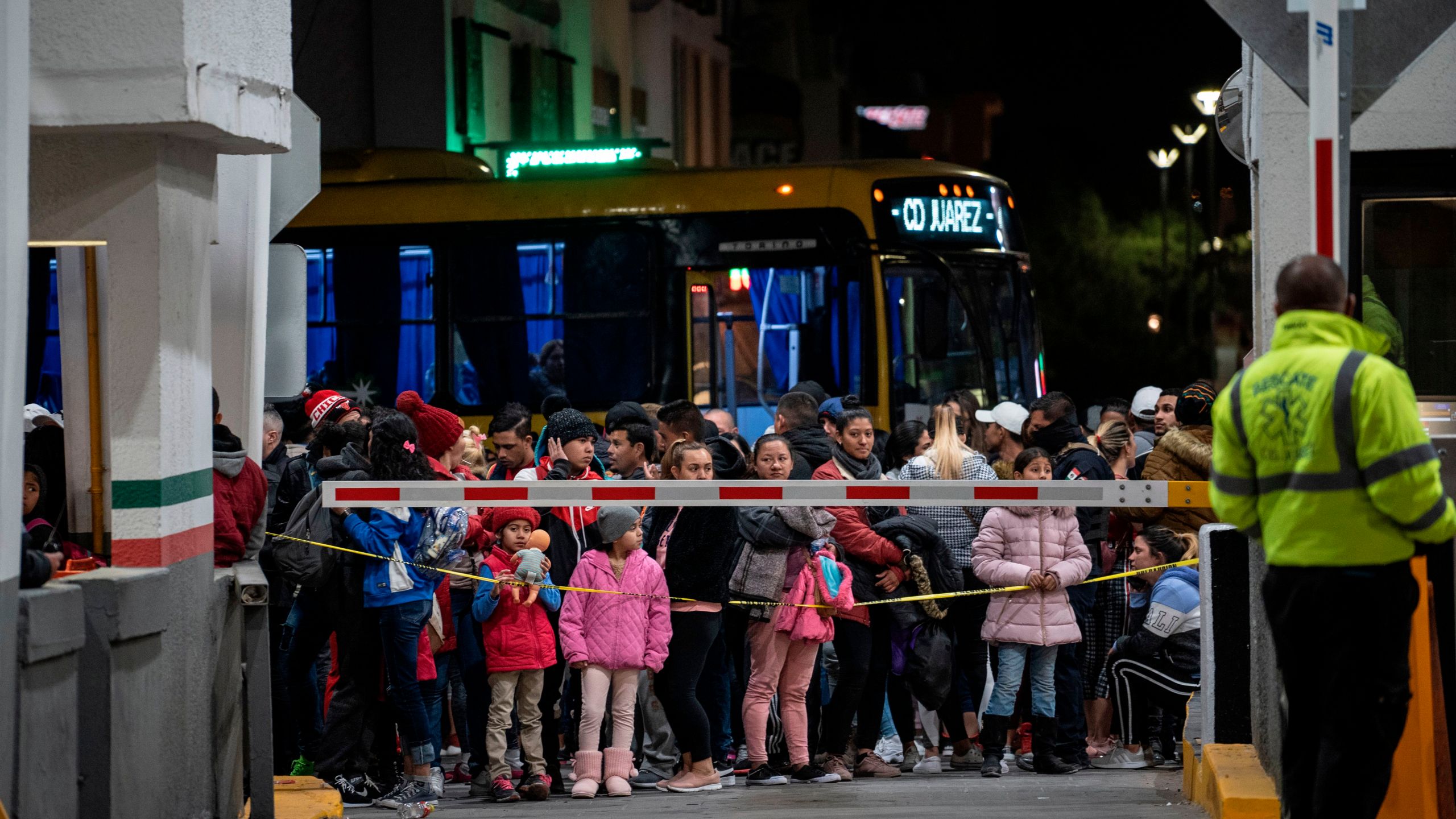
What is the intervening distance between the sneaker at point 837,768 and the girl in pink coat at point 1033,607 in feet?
2.29

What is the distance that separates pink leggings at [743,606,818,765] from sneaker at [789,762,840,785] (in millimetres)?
42

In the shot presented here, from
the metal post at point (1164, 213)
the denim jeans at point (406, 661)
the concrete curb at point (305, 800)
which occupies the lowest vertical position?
the concrete curb at point (305, 800)

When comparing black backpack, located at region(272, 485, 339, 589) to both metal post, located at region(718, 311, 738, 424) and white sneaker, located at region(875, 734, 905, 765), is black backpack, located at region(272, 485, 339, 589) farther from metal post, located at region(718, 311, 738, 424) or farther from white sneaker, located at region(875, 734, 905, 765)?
metal post, located at region(718, 311, 738, 424)

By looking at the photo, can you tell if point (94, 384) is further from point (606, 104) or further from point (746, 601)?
point (606, 104)

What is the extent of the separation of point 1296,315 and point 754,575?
393 centimetres

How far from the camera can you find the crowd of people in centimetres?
824

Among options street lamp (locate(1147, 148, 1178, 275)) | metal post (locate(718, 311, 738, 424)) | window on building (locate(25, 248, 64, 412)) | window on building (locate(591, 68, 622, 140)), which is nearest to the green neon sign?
metal post (locate(718, 311, 738, 424))

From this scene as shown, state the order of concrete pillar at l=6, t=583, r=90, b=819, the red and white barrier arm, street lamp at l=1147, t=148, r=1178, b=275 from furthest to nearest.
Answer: street lamp at l=1147, t=148, r=1178, b=275 < the red and white barrier arm < concrete pillar at l=6, t=583, r=90, b=819

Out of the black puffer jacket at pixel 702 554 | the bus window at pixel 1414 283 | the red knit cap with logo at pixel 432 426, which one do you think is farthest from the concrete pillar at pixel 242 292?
the bus window at pixel 1414 283

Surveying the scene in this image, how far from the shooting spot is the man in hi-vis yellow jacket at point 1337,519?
4.79m

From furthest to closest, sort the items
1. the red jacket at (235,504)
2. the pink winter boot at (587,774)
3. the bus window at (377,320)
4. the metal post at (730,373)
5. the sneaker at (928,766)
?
the bus window at (377,320) → the metal post at (730,373) → the sneaker at (928,766) → the pink winter boot at (587,774) → the red jacket at (235,504)

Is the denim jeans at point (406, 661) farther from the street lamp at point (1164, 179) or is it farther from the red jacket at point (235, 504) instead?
the street lamp at point (1164, 179)

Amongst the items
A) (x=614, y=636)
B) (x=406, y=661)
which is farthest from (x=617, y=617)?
(x=406, y=661)

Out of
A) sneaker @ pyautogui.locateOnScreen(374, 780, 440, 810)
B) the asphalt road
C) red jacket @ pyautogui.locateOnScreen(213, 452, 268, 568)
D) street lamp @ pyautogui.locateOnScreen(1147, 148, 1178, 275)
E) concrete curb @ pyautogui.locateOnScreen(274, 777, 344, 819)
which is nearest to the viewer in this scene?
red jacket @ pyautogui.locateOnScreen(213, 452, 268, 568)
